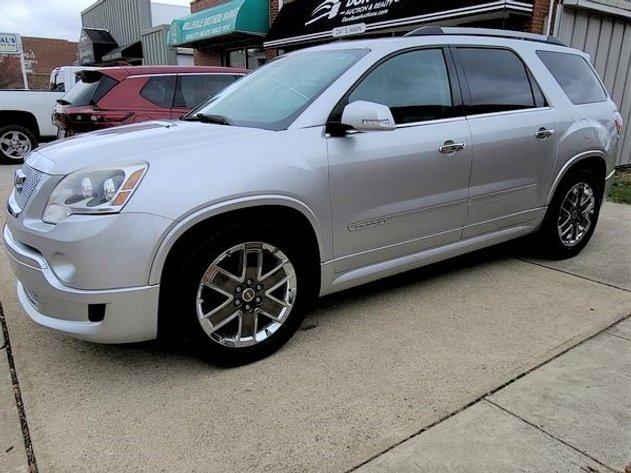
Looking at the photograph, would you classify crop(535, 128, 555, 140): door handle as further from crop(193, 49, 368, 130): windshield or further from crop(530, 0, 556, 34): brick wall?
crop(530, 0, 556, 34): brick wall

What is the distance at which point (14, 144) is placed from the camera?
1103 centimetres

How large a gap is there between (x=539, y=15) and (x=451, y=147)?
18.6ft

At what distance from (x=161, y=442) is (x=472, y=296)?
2532 millimetres

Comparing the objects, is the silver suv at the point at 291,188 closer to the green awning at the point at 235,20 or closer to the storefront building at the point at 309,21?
the storefront building at the point at 309,21

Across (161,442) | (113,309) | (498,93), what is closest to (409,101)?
(498,93)

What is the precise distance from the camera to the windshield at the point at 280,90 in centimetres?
329

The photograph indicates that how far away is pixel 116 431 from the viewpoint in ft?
8.18

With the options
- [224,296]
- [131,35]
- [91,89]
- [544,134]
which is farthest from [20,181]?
[131,35]

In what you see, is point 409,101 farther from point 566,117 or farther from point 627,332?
point 627,332

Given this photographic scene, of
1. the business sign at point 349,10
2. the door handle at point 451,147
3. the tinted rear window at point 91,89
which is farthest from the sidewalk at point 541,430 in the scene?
the business sign at point 349,10

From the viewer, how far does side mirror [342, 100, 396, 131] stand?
3.00 m

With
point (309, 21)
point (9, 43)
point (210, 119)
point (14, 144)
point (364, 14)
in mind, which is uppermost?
point (9, 43)

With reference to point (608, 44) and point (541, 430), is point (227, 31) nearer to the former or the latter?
point (608, 44)

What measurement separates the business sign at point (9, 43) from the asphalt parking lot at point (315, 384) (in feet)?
87.9
